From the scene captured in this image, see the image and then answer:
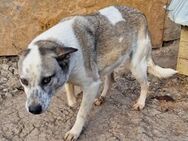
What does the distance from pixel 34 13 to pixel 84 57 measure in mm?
1807

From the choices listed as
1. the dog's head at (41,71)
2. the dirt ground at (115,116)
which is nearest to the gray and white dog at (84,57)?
the dog's head at (41,71)

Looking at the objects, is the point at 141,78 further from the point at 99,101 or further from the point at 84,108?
the point at 84,108

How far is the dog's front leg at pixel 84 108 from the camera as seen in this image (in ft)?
14.5

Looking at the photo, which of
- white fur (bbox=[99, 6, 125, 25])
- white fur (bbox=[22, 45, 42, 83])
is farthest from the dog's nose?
white fur (bbox=[99, 6, 125, 25])

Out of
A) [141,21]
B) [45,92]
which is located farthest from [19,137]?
[141,21]

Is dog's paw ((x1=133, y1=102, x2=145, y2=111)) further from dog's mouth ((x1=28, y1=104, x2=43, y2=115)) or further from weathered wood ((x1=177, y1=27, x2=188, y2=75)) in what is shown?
dog's mouth ((x1=28, y1=104, x2=43, y2=115))

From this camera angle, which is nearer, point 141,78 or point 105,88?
point 141,78

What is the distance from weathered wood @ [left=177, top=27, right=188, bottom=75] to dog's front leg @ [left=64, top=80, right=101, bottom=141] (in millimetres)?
1456

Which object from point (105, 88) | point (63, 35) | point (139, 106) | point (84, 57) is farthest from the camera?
point (105, 88)

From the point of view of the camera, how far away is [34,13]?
231 inches

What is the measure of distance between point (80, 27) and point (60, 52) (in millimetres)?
571

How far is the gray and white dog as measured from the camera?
12.5 ft

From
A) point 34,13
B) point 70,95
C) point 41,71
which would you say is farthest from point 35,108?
point 34,13

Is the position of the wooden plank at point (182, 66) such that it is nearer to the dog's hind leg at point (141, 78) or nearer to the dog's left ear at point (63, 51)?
the dog's hind leg at point (141, 78)
